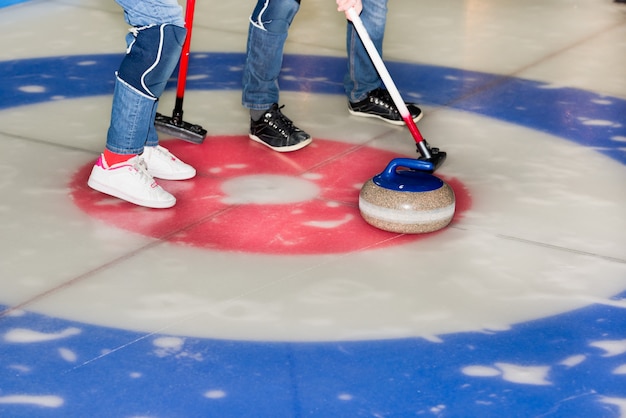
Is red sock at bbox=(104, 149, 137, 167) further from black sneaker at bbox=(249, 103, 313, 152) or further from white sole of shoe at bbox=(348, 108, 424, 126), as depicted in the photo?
white sole of shoe at bbox=(348, 108, 424, 126)

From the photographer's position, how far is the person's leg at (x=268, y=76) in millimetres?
3586

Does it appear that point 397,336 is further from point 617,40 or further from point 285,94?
point 617,40

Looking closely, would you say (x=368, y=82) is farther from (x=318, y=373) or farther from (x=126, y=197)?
(x=318, y=373)

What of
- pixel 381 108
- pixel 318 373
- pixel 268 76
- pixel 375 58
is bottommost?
pixel 318 373

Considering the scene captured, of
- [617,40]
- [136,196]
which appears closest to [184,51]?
[136,196]

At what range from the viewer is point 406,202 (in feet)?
9.69

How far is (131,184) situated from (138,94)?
26cm

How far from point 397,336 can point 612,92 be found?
2256 millimetres

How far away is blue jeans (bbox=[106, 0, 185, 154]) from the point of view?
3061 millimetres

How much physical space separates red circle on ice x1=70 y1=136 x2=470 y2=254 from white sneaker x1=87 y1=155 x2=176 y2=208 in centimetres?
3

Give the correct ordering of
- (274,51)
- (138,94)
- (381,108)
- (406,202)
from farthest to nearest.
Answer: (381,108), (274,51), (138,94), (406,202)

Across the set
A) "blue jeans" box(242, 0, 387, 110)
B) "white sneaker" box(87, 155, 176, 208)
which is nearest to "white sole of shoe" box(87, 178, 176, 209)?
"white sneaker" box(87, 155, 176, 208)

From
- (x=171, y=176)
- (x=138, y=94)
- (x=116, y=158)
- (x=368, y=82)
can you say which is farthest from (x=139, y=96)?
(x=368, y=82)

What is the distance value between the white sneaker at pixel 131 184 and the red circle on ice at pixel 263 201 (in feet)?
0.09
